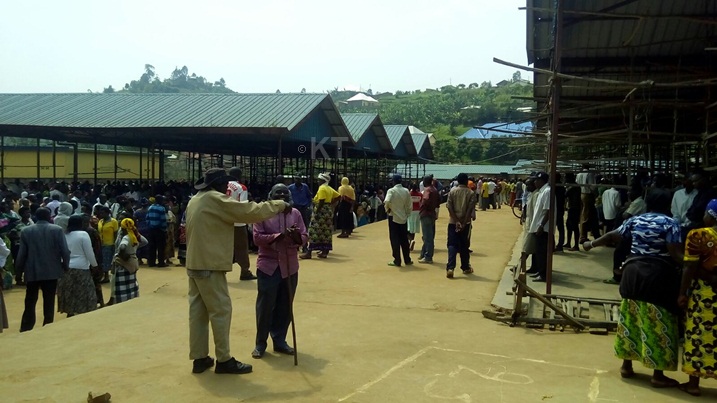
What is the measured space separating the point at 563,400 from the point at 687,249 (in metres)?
1.42

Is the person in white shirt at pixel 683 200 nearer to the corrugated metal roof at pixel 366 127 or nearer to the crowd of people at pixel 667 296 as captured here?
the crowd of people at pixel 667 296

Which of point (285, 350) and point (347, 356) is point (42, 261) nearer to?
point (285, 350)

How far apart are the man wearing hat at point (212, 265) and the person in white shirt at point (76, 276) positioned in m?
3.51

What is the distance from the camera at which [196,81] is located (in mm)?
123500

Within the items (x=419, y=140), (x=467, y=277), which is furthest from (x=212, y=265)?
(x=419, y=140)

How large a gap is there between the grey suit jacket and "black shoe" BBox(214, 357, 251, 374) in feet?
11.4

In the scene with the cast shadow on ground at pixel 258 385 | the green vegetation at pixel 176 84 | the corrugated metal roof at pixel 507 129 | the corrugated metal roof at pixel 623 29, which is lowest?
the cast shadow on ground at pixel 258 385

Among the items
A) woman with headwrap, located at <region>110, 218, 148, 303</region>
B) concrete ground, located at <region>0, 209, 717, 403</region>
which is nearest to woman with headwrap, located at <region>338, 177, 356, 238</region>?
concrete ground, located at <region>0, 209, 717, 403</region>

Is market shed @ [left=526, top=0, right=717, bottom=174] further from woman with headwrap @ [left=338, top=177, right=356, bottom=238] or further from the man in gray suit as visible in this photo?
the man in gray suit

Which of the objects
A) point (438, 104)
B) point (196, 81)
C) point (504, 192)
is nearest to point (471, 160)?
point (504, 192)

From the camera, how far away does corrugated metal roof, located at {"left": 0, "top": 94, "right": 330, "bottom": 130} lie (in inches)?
667

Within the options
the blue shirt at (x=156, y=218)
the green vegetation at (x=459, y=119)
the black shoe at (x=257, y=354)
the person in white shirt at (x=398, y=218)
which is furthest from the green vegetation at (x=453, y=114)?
the black shoe at (x=257, y=354)

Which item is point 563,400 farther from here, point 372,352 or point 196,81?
point 196,81

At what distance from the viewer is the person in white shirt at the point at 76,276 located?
25.9 ft
